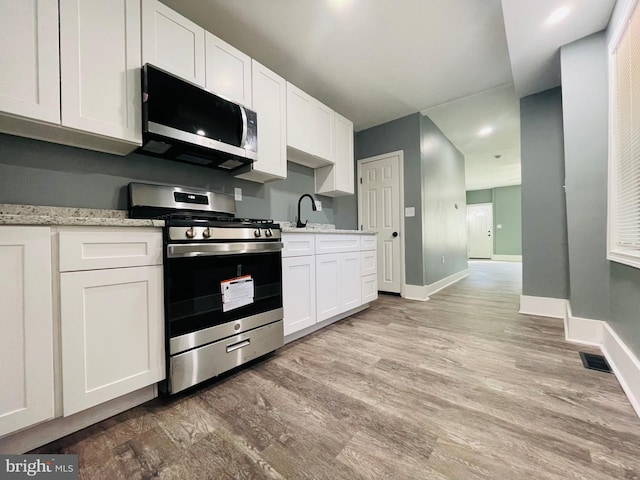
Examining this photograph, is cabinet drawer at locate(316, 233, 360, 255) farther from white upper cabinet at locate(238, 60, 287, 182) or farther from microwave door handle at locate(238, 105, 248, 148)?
microwave door handle at locate(238, 105, 248, 148)

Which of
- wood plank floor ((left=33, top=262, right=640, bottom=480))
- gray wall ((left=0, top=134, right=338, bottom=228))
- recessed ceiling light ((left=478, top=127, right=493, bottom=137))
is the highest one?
recessed ceiling light ((left=478, top=127, right=493, bottom=137))

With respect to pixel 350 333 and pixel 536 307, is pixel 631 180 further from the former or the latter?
pixel 350 333

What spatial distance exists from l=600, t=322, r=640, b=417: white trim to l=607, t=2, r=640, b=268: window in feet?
1.66

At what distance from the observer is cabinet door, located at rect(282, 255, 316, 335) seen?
188 cm

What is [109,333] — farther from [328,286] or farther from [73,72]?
[328,286]

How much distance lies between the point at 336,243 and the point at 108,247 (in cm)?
166

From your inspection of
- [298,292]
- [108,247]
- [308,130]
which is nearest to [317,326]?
[298,292]

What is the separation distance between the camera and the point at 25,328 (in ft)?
3.00

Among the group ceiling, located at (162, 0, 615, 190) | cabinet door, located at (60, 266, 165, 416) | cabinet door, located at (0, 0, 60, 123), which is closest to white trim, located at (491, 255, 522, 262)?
ceiling, located at (162, 0, 615, 190)

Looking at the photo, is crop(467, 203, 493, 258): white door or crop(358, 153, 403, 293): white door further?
crop(467, 203, 493, 258): white door

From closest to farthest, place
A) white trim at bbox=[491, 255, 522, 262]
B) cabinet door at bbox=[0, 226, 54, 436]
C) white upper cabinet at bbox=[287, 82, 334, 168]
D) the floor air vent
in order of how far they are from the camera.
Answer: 1. cabinet door at bbox=[0, 226, 54, 436]
2. the floor air vent
3. white upper cabinet at bbox=[287, 82, 334, 168]
4. white trim at bbox=[491, 255, 522, 262]

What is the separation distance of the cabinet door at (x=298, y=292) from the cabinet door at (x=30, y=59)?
1.47 meters

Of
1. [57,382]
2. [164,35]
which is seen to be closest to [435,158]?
[164,35]

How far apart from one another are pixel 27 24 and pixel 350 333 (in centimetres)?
263
